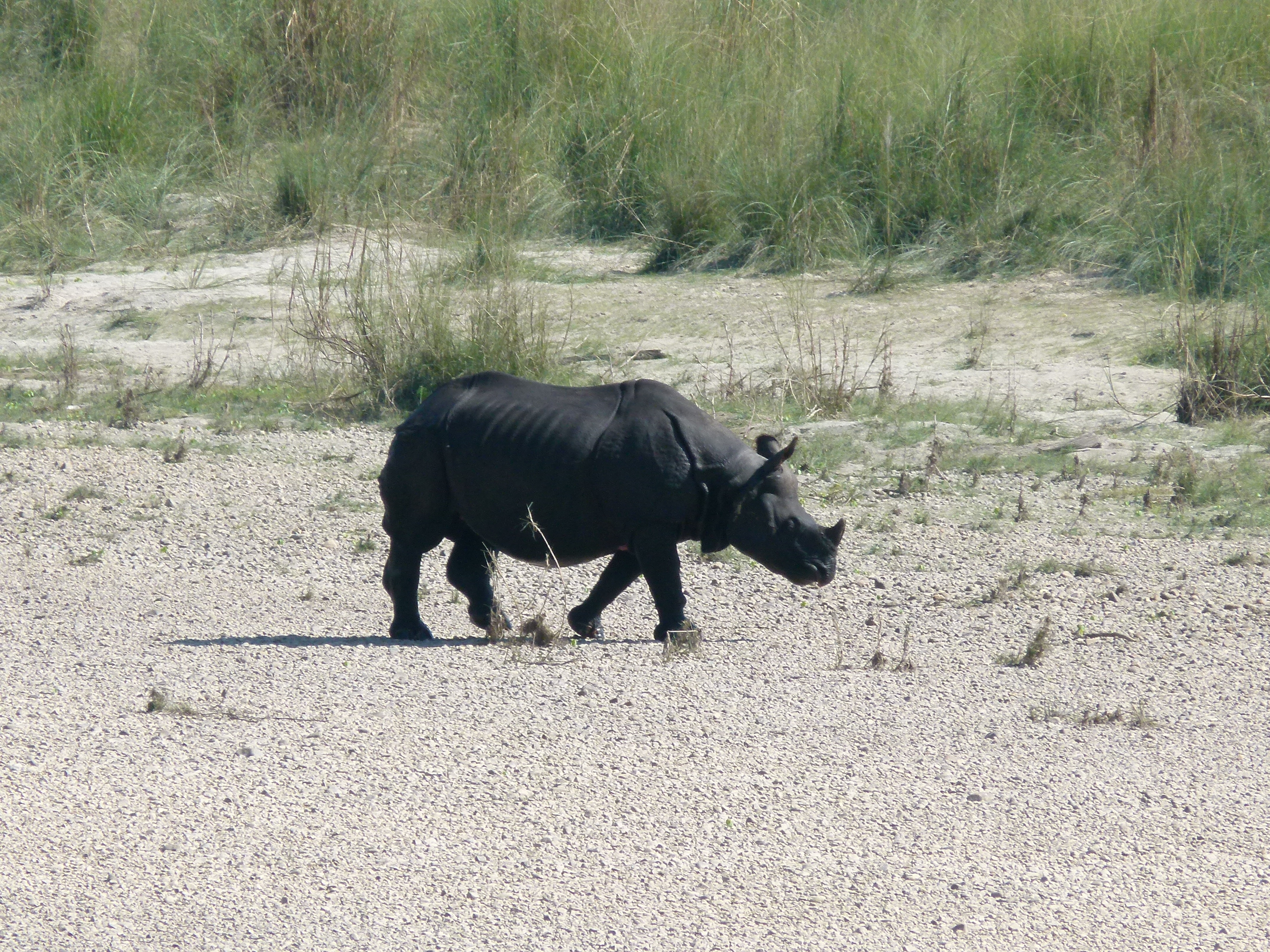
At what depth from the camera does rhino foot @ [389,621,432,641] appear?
22.5 ft

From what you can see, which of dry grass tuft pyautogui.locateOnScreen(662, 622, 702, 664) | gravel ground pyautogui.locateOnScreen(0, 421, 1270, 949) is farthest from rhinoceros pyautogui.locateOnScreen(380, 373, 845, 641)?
gravel ground pyautogui.locateOnScreen(0, 421, 1270, 949)

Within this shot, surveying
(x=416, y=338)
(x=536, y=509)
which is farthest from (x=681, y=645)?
(x=416, y=338)

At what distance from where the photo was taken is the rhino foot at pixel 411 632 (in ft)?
22.5

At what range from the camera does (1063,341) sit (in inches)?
464

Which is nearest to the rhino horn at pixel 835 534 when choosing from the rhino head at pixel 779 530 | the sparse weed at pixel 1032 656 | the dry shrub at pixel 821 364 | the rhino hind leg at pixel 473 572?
the rhino head at pixel 779 530

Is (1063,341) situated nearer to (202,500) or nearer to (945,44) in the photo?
(945,44)

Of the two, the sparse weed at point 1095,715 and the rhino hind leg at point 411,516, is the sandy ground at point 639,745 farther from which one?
the rhino hind leg at point 411,516

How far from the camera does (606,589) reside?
6.77 meters

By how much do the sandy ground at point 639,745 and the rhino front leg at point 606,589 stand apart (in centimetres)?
31

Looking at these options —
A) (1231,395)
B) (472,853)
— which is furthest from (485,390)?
(1231,395)

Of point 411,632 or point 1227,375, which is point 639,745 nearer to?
point 411,632

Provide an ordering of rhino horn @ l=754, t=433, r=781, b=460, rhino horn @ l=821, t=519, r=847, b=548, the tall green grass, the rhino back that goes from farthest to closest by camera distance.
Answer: the tall green grass, rhino horn @ l=754, t=433, r=781, b=460, rhino horn @ l=821, t=519, r=847, b=548, the rhino back

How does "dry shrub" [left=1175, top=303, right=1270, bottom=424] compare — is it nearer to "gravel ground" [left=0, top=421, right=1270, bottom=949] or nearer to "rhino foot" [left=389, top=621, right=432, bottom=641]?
"gravel ground" [left=0, top=421, right=1270, bottom=949]

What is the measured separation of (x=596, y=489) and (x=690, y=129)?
8682mm
